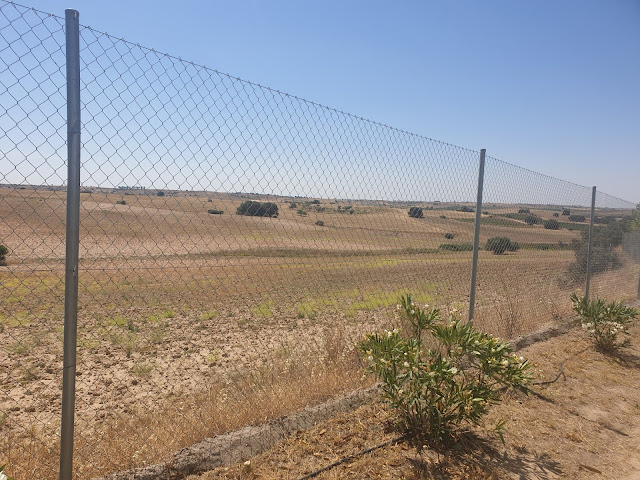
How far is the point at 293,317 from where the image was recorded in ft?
28.5

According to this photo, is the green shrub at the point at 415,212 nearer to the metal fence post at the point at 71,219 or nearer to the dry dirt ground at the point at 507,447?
the dry dirt ground at the point at 507,447

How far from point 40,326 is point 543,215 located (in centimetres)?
879

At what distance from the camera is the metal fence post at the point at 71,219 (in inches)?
88.3

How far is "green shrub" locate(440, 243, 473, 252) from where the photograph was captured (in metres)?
6.09

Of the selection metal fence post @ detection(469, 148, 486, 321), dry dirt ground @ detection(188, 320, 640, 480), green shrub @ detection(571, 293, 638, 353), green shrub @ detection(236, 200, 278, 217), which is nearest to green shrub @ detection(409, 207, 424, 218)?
metal fence post @ detection(469, 148, 486, 321)

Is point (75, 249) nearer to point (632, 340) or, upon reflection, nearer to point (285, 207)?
point (285, 207)

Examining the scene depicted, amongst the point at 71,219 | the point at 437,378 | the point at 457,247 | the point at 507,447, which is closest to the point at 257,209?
the point at 71,219

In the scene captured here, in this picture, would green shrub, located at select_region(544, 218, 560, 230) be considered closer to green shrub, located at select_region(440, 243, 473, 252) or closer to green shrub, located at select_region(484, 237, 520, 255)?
green shrub, located at select_region(484, 237, 520, 255)

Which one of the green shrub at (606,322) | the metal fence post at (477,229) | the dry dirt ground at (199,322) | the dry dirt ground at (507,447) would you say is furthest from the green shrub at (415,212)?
the green shrub at (606,322)

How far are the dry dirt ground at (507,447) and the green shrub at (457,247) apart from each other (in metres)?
2.09

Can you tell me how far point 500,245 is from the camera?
6.83 metres

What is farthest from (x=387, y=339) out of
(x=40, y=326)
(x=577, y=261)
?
(x=577, y=261)

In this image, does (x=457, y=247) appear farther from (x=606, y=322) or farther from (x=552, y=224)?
(x=552, y=224)

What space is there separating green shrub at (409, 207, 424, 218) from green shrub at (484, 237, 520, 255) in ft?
5.88
